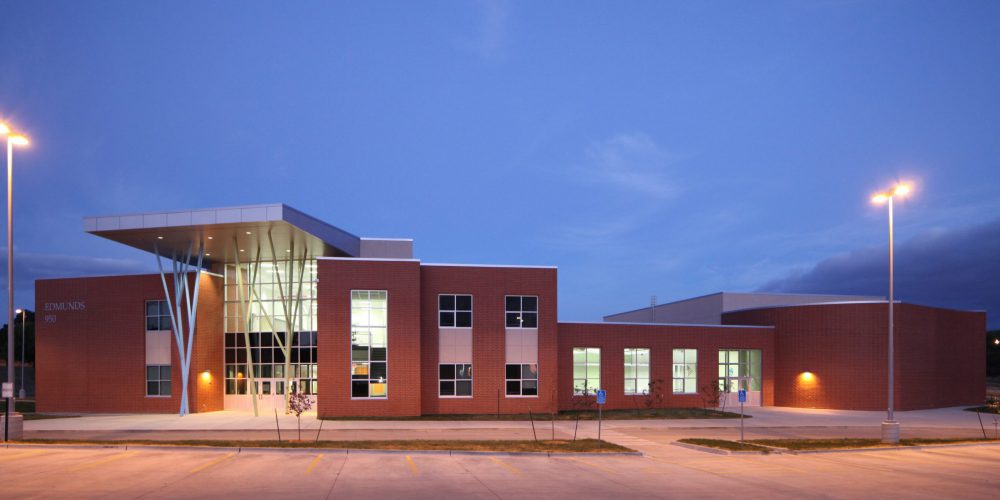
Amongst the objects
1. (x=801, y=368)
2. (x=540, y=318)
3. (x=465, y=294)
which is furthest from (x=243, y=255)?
(x=801, y=368)

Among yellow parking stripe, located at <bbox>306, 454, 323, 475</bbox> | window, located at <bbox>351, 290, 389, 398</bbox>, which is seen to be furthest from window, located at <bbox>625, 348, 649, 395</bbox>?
yellow parking stripe, located at <bbox>306, 454, 323, 475</bbox>

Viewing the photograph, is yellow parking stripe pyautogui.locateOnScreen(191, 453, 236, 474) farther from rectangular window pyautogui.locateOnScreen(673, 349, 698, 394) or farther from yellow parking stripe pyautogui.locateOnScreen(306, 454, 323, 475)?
rectangular window pyautogui.locateOnScreen(673, 349, 698, 394)

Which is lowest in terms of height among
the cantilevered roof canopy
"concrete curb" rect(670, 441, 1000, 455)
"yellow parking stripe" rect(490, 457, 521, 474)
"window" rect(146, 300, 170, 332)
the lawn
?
the lawn

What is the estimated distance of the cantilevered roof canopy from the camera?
3353 cm

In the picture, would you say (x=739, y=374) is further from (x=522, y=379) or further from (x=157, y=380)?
(x=157, y=380)

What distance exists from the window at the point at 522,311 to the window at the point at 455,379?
3.42 metres

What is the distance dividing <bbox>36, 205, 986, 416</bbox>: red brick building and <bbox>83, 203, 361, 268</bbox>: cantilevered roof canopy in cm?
11

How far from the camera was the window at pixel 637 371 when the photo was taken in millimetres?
42719

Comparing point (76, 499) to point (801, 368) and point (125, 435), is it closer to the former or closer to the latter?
point (125, 435)

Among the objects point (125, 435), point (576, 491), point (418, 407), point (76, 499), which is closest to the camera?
point (76, 499)

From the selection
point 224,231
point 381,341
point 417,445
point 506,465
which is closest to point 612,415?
point 381,341

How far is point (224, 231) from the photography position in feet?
116

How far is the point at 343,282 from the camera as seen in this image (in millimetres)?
36719

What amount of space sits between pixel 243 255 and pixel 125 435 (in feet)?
50.0
